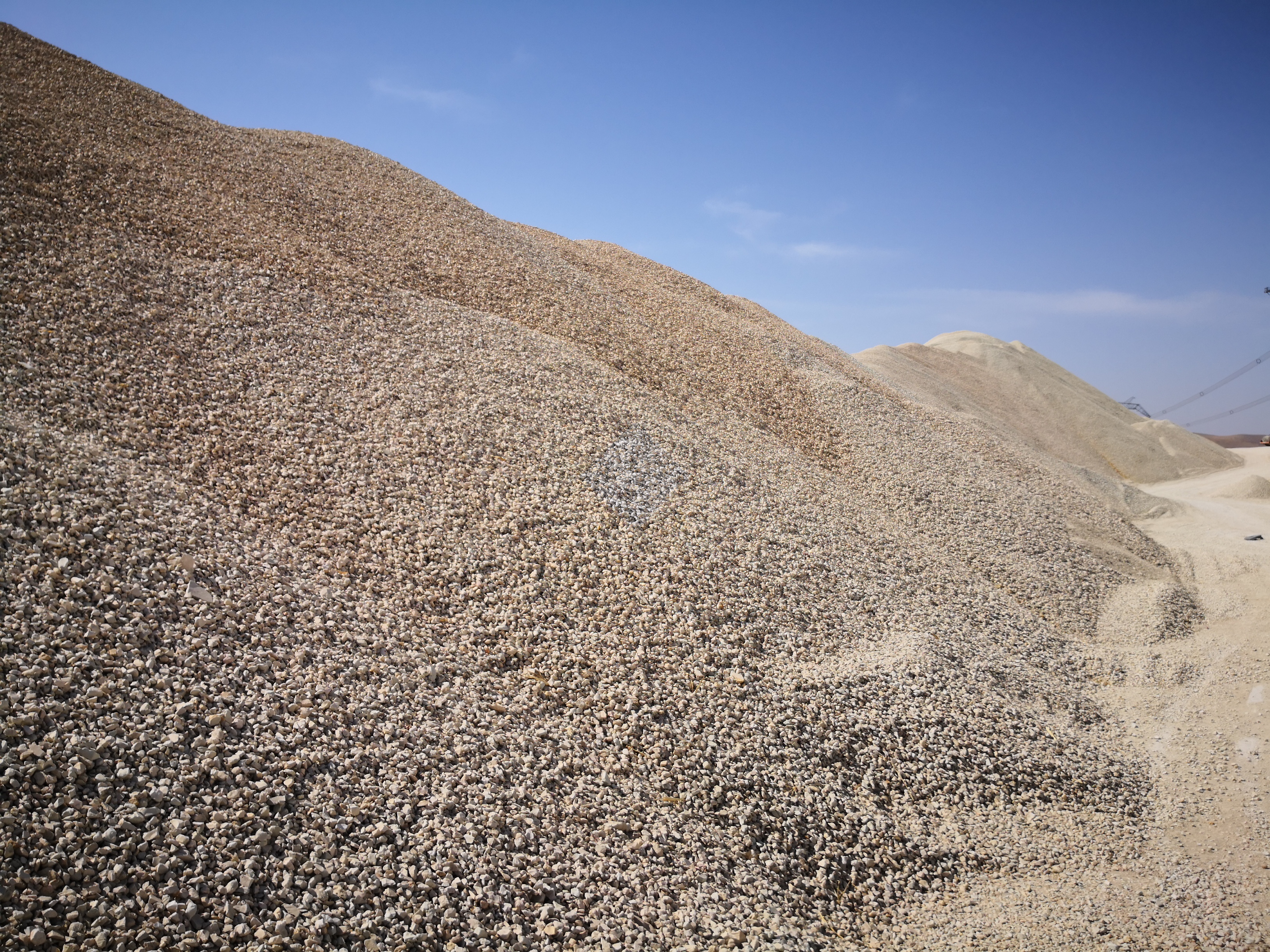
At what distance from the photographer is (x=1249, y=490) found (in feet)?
50.1

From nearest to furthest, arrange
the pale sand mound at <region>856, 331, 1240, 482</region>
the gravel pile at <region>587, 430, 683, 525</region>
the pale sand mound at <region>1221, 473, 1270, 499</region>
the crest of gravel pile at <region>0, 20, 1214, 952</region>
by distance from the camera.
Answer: the crest of gravel pile at <region>0, 20, 1214, 952</region> → the gravel pile at <region>587, 430, 683, 525</region> → the pale sand mound at <region>1221, 473, 1270, 499</region> → the pale sand mound at <region>856, 331, 1240, 482</region>

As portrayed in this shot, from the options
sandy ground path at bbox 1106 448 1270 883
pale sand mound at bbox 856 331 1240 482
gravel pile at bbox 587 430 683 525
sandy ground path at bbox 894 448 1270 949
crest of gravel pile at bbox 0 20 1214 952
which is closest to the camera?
crest of gravel pile at bbox 0 20 1214 952

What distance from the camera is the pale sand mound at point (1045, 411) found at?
18.2 metres

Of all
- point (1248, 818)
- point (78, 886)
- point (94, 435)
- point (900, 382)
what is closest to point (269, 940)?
point (78, 886)

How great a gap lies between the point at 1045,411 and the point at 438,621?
73.3ft

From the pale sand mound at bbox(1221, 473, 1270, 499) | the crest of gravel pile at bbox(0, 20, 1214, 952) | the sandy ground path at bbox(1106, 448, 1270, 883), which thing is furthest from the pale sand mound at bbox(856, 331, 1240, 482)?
the crest of gravel pile at bbox(0, 20, 1214, 952)

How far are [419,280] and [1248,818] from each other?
9490 mm

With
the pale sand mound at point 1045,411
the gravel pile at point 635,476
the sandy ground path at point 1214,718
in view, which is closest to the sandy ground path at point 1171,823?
the sandy ground path at point 1214,718

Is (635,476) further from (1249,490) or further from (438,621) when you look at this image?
(1249,490)

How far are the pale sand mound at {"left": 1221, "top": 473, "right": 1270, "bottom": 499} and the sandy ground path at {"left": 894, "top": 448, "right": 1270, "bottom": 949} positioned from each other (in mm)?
9214

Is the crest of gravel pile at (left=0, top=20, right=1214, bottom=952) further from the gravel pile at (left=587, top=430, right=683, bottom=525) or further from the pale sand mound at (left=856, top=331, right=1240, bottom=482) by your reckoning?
the pale sand mound at (left=856, top=331, right=1240, bottom=482)

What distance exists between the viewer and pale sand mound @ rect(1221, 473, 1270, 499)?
15.1 meters

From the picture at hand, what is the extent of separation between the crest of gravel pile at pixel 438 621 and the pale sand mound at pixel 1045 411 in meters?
10.1

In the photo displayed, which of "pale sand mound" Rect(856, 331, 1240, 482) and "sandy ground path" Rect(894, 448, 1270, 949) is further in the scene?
"pale sand mound" Rect(856, 331, 1240, 482)
